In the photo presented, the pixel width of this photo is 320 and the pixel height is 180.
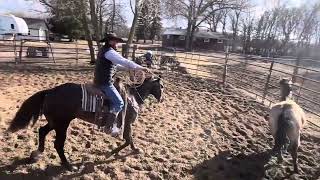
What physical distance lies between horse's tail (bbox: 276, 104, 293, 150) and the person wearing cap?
2455 millimetres

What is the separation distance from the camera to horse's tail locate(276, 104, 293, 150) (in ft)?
17.4

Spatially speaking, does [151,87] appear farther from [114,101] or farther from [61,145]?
[61,145]

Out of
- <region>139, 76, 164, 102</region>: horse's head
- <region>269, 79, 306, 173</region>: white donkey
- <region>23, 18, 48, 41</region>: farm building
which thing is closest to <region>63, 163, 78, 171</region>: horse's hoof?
<region>139, 76, 164, 102</region>: horse's head

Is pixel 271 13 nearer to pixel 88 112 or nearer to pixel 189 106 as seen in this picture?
pixel 189 106

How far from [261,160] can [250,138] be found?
1.07m

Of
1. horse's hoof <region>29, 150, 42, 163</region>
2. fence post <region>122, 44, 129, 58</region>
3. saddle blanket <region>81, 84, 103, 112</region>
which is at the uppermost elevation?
fence post <region>122, 44, 129, 58</region>

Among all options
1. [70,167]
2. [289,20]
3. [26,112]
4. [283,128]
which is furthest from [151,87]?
[289,20]

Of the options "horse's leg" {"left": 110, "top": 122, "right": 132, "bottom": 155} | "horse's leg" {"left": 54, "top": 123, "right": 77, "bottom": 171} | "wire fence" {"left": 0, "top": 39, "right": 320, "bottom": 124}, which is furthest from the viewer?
"wire fence" {"left": 0, "top": 39, "right": 320, "bottom": 124}

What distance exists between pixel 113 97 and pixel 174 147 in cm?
165

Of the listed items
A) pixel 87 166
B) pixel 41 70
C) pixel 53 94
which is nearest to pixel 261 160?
pixel 87 166

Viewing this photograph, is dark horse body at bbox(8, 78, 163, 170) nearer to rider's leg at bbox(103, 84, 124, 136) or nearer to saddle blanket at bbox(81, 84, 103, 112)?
saddle blanket at bbox(81, 84, 103, 112)

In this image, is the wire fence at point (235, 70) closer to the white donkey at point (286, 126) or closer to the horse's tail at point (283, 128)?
the white donkey at point (286, 126)

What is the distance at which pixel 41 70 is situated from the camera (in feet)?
41.8

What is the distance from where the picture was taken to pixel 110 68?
478 cm
